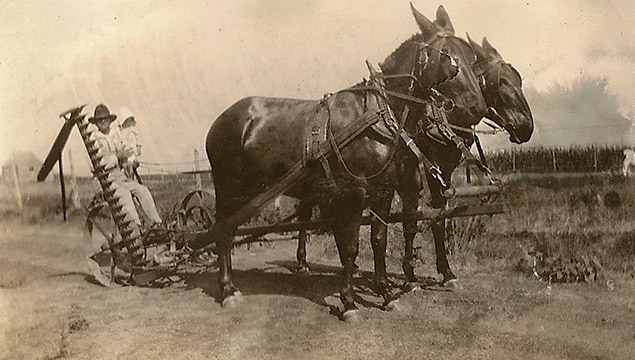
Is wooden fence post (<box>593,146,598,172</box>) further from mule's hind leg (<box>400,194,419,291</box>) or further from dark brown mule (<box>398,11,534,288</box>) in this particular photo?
mule's hind leg (<box>400,194,419,291</box>)

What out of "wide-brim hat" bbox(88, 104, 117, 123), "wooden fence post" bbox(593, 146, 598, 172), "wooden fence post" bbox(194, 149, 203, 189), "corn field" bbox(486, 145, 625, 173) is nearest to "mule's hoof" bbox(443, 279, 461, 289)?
"corn field" bbox(486, 145, 625, 173)

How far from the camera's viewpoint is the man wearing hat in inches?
126

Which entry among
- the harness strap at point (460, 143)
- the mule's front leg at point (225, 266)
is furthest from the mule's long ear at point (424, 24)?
the mule's front leg at point (225, 266)

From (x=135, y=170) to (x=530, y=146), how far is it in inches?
78.6

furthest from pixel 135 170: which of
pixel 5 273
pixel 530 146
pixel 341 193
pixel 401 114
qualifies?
pixel 530 146

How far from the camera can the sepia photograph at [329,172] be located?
2959 millimetres

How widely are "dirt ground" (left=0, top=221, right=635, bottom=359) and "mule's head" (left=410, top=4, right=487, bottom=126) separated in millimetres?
759

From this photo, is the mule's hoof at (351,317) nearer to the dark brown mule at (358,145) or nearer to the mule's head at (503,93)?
the dark brown mule at (358,145)

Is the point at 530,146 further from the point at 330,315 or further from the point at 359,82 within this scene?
the point at 330,315

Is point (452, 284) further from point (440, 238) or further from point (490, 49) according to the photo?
point (490, 49)

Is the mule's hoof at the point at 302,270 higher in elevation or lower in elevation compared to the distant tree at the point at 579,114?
lower

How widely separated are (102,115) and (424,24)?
1.65 metres

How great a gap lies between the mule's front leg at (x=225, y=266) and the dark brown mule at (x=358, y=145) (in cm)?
2

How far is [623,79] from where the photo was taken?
3.02 metres
